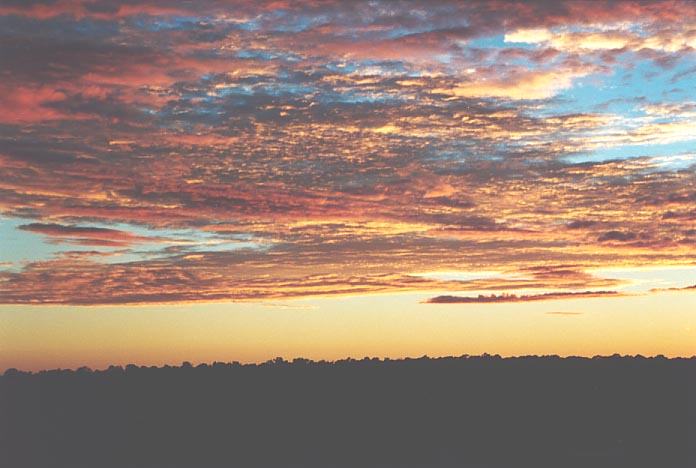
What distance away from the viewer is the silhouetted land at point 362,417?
72.0m

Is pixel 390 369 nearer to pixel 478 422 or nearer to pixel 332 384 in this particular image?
pixel 332 384

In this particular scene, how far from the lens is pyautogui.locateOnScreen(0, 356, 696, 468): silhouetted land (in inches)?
2835

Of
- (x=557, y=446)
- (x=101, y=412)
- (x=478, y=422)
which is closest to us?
(x=557, y=446)

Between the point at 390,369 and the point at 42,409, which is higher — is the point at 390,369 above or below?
above

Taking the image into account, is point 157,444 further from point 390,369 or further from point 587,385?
point 390,369

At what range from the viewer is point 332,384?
13312cm

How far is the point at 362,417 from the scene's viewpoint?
97.6 meters

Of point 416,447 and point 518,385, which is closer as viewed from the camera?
point 416,447

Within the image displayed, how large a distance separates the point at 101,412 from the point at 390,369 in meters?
54.6

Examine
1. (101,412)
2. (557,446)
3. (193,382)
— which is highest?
(193,382)

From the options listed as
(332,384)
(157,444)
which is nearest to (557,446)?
(157,444)

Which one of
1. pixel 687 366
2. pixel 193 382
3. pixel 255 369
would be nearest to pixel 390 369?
pixel 255 369

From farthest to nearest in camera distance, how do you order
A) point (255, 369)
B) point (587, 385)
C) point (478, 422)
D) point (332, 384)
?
point (255, 369)
point (332, 384)
point (587, 385)
point (478, 422)

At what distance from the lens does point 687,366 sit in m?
138
